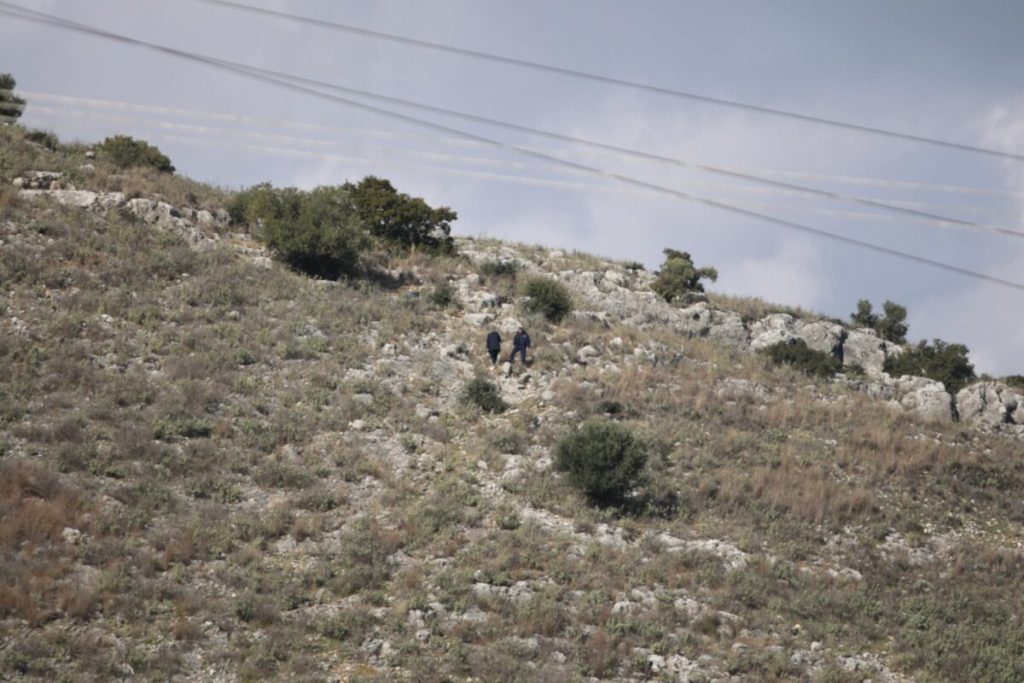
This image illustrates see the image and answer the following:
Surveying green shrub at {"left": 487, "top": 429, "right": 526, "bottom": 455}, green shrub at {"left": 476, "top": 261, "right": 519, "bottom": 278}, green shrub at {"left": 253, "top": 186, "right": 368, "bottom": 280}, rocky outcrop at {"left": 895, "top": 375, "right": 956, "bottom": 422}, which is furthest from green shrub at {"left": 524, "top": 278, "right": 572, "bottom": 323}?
rocky outcrop at {"left": 895, "top": 375, "right": 956, "bottom": 422}

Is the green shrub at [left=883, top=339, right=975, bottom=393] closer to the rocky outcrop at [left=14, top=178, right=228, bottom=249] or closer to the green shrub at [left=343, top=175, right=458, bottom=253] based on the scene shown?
the green shrub at [left=343, top=175, right=458, bottom=253]

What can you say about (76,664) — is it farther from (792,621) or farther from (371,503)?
(792,621)

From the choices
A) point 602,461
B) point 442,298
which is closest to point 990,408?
point 602,461

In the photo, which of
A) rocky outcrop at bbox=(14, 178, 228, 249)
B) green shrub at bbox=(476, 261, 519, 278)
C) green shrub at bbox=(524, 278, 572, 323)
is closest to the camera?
rocky outcrop at bbox=(14, 178, 228, 249)

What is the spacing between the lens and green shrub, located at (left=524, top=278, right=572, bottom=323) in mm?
38625

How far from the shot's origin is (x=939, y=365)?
4341 centimetres

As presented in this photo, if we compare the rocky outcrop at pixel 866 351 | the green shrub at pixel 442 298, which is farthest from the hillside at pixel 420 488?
the rocky outcrop at pixel 866 351

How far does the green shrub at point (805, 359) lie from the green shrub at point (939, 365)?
396 cm

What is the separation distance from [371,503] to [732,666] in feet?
31.7

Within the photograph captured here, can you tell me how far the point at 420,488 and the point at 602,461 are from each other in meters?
4.84

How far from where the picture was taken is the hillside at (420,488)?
58.6ft

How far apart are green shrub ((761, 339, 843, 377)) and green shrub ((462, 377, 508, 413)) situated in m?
14.9

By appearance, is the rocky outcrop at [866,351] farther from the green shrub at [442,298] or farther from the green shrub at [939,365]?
the green shrub at [442,298]

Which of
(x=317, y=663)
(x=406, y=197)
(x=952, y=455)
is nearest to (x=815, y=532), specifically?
(x=952, y=455)
